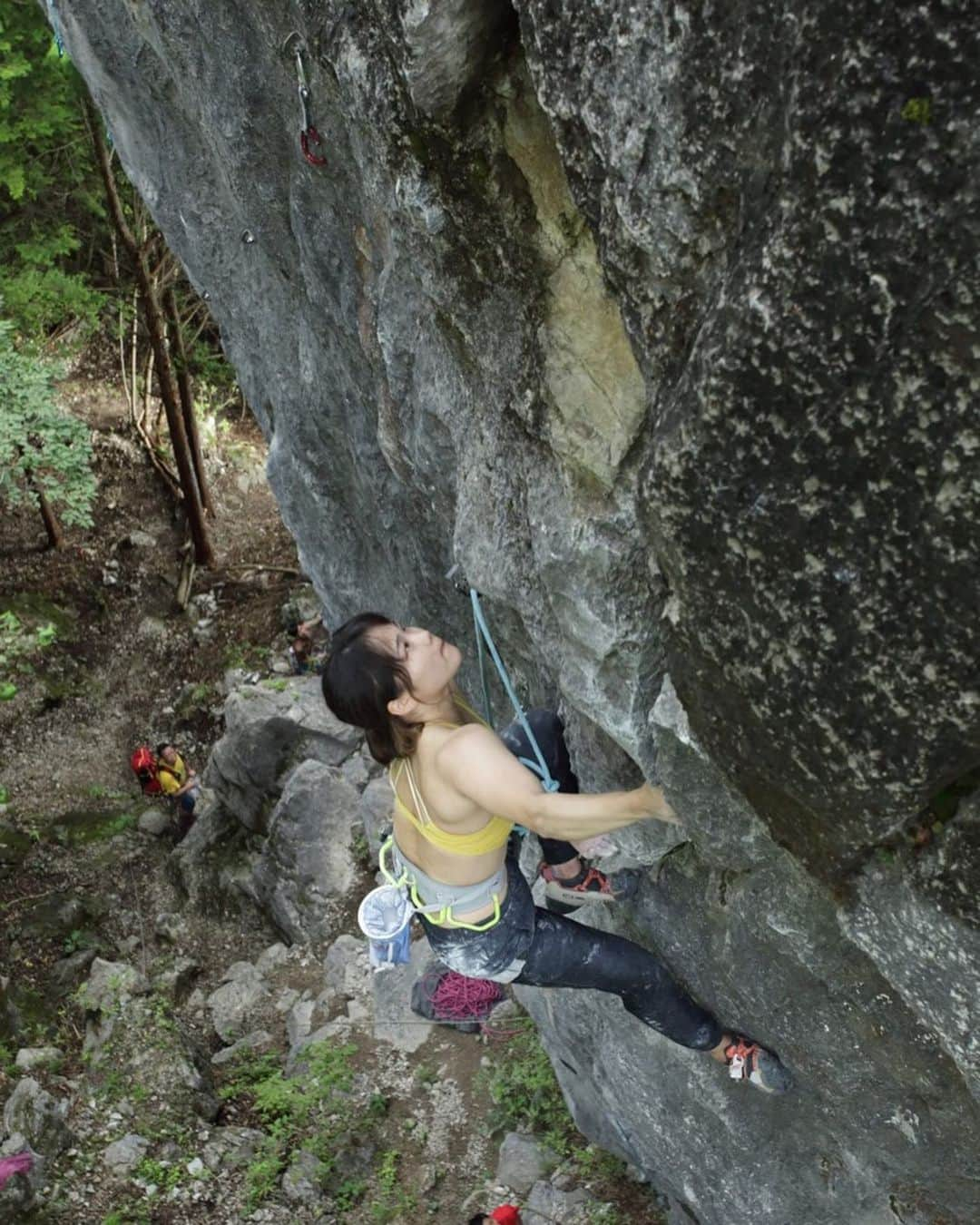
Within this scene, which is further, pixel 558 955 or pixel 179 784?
pixel 179 784

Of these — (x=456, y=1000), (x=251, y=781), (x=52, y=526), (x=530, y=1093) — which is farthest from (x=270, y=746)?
(x=52, y=526)

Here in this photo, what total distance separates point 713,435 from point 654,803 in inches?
55.0

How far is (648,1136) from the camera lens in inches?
228

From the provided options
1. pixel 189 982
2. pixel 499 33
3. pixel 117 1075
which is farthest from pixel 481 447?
pixel 189 982

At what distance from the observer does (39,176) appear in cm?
1516

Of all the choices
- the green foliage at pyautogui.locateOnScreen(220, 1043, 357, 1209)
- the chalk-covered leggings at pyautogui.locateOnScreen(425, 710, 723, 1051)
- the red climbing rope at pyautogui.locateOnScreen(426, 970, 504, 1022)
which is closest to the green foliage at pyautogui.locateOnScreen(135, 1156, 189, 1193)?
the green foliage at pyautogui.locateOnScreen(220, 1043, 357, 1209)

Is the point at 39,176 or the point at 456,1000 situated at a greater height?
the point at 39,176

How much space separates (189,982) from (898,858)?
10.1 meters

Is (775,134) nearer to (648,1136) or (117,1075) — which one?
(648,1136)

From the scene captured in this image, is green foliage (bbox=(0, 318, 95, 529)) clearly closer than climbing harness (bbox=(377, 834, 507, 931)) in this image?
No

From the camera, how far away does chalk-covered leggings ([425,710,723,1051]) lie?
431 centimetres

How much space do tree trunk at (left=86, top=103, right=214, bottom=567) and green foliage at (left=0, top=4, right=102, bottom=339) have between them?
2.24 ft

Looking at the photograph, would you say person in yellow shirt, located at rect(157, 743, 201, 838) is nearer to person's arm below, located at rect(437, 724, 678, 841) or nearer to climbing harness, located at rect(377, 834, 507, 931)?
climbing harness, located at rect(377, 834, 507, 931)

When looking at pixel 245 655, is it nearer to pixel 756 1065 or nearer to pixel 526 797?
pixel 756 1065
